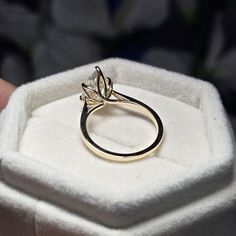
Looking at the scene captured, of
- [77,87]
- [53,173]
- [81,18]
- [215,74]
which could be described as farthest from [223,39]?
[53,173]

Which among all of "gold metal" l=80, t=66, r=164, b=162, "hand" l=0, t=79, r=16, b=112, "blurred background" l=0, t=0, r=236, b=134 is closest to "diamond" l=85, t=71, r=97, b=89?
"gold metal" l=80, t=66, r=164, b=162

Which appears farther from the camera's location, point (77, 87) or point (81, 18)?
Answer: point (81, 18)

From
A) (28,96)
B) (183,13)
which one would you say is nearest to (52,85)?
(28,96)

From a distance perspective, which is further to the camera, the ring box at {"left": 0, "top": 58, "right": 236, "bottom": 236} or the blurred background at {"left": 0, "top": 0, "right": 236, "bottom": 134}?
the blurred background at {"left": 0, "top": 0, "right": 236, "bottom": 134}

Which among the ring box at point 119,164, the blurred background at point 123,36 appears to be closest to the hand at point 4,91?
the ring box at point 119,164

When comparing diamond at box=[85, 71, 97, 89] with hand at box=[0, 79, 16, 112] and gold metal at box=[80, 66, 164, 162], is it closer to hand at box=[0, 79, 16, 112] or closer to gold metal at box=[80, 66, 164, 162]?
gold metal at box=[80, 66, 164, 162]

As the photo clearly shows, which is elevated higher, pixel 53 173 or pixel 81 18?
pixel 53 173

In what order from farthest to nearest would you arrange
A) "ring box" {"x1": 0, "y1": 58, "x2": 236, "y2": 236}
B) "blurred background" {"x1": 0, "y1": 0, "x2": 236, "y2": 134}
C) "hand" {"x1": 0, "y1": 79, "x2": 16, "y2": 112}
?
"blurred background" {"x1": 0, "y1": 0, "x2": 236, "y2": 134}
"hand" {"x1": 0, "y1": 79, "x2": 16, "y2": 112}
"ring box" {"x1": 0, "y1": 58, "x2": 236, "y2": 236}

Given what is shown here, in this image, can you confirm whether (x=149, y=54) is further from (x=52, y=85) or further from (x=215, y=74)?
(x=52, y=85)

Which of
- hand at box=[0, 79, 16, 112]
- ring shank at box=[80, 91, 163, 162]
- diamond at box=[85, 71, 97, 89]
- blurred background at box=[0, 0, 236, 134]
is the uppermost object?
diamond at box=[85, 71, 97, 89]
